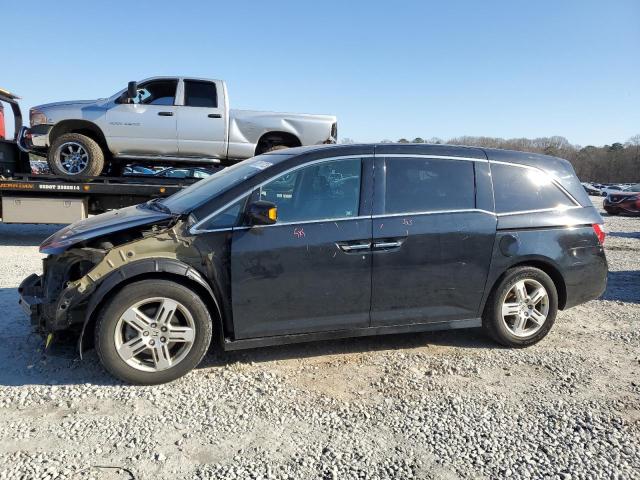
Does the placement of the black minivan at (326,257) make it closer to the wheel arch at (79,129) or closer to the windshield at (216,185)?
the windshield at (216,185)

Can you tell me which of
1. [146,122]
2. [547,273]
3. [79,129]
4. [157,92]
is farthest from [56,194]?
[547,273]

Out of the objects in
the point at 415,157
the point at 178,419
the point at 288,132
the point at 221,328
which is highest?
the point at 288,132

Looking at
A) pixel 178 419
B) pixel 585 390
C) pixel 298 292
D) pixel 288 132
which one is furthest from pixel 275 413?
pixel 288 132

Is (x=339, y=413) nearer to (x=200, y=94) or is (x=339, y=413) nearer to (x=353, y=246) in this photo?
(x=353, y=246)

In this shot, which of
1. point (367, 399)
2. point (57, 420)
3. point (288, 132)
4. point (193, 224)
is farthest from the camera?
point (288, 132)

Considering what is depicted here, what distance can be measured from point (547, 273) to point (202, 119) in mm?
6407

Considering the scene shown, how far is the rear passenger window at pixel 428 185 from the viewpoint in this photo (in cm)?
392

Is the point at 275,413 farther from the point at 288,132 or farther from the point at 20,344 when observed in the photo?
the point at 288,132

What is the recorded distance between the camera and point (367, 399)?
10.9 feet

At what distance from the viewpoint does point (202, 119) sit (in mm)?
8570

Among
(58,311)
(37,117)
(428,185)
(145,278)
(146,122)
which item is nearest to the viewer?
(58,311)

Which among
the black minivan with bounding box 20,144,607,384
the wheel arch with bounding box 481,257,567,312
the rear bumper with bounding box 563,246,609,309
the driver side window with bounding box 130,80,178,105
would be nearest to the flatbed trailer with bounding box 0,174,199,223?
the driver side window with bounding box 130,80,178,105

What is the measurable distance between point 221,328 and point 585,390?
2756mm

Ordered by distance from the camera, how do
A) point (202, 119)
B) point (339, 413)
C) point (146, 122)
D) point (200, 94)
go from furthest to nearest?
point (200, 94) < point (202, 119) < point (146, 122) < point (339, 413)
